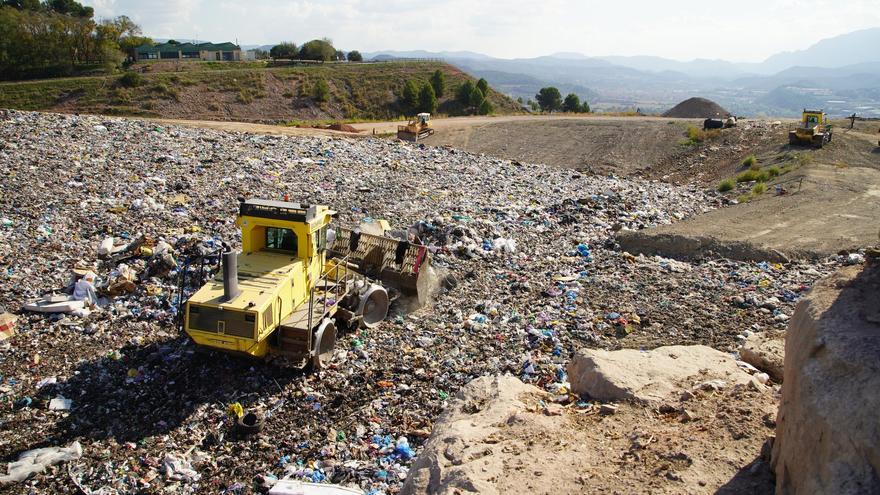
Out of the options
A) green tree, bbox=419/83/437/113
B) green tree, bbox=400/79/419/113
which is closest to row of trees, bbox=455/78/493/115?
green tree, bbox=419/83/437/113

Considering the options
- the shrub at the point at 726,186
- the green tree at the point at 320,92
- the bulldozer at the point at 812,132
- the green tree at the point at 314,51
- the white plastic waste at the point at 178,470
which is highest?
the green tree at the point at 314,51

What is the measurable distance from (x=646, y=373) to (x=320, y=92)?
3534cm

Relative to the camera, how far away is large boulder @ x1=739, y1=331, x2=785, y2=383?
21.4 feet

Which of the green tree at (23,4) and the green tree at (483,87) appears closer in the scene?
the green tree at (483,87)

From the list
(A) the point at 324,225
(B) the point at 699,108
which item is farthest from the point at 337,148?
(B) the point at 699,108

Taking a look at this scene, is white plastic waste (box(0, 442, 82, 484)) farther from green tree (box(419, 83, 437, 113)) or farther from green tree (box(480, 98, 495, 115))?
green tree (box(480, 98, 495, 115))

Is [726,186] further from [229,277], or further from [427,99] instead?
[427,99]

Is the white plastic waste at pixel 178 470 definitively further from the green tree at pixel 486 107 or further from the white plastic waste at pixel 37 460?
the green tree at pixel 486 107

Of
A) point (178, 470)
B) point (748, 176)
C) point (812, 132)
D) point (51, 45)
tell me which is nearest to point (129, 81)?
point (51, 45)

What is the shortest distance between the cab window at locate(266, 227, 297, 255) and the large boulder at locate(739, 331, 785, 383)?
539 cm

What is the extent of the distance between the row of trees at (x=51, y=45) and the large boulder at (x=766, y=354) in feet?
134

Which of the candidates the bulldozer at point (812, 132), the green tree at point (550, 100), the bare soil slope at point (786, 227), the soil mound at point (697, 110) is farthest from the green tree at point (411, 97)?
the bare soil slope at point (786, 227)

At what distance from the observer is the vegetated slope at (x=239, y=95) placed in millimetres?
31938

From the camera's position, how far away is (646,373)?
235 inches
